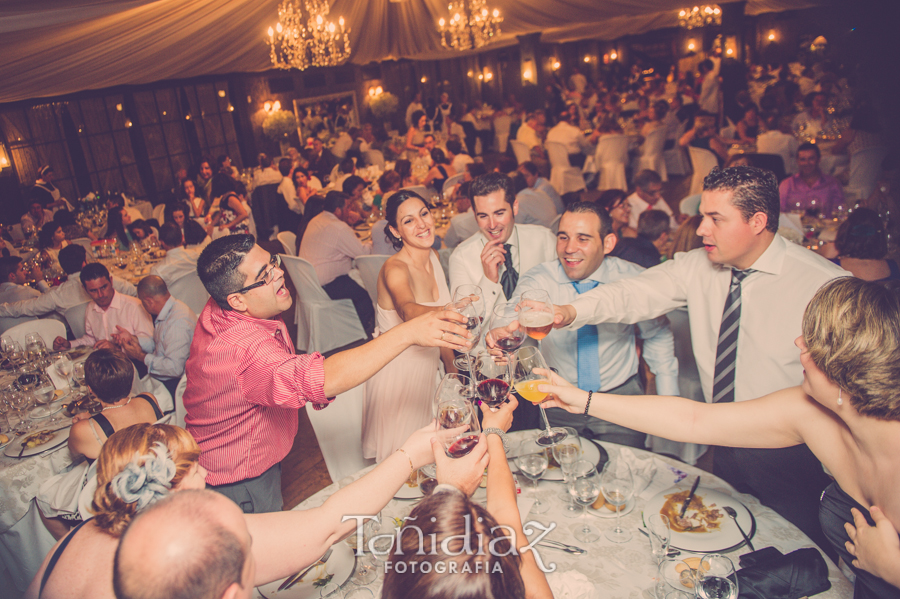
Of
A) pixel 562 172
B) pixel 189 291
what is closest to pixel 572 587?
pixel 189 291

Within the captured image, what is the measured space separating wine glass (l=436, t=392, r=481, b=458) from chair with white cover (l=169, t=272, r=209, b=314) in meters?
3.69

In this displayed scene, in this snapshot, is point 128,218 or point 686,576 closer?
point 686,576

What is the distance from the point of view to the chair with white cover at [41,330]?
366 centimetres

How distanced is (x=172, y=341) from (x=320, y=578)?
2302 mm

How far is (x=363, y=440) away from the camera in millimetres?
2768

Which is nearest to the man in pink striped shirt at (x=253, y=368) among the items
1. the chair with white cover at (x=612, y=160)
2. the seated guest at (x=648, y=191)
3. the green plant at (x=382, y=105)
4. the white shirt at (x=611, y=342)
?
the white shirt at (x=611, y=342)

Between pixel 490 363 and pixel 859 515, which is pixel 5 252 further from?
pixel 859 515

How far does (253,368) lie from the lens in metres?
1.87

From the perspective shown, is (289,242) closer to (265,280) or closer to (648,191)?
(648,191)

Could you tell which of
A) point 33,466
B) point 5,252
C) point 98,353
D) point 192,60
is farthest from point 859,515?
point 5,252

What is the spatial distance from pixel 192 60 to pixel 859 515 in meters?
6.12

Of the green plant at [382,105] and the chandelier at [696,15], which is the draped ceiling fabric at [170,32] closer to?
the chandelier at [696,15]

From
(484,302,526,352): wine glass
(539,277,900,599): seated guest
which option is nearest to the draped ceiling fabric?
(484,302,526,352): wine glass

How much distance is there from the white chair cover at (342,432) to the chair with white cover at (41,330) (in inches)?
91.5
